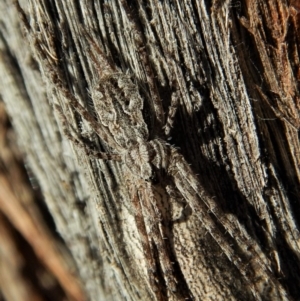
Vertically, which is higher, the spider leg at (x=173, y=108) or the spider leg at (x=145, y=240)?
the spider leg at (x=173, y=108)

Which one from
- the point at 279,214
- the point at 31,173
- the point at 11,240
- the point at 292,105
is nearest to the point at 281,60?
the point at 292,105

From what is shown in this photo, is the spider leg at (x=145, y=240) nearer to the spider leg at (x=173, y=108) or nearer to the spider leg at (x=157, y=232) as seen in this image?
the spider leg at (x=157, y=232)

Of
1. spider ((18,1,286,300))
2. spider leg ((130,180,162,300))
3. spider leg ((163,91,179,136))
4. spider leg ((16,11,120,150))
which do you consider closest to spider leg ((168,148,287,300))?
spider ((18,1,286,300))

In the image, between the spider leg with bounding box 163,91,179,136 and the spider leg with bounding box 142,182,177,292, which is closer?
the spider leg with bounding box 163,91,179,136

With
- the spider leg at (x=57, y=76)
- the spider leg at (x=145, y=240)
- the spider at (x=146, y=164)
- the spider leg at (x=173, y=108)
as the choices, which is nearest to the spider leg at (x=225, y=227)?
the spider at (x=146, y=164)

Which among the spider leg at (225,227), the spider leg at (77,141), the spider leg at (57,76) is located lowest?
the spider leg at (225,227)

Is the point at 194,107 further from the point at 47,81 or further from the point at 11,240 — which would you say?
the point at 11,240

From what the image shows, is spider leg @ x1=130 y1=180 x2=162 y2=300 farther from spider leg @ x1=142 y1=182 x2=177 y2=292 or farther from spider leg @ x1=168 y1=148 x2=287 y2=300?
spider leg @ x1=168 y1=148 x2=287 y2=300

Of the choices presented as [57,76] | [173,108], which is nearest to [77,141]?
[57,76]
